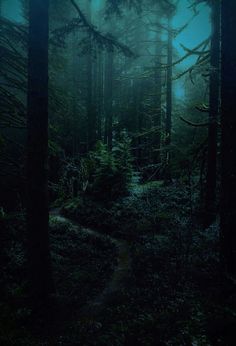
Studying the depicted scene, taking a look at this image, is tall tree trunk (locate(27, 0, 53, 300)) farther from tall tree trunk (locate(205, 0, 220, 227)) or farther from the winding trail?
tall tree trunk (locate(205, 0, 220, 227))

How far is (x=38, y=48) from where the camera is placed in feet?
23.7

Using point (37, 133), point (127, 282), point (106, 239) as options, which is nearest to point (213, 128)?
point (106, 239)

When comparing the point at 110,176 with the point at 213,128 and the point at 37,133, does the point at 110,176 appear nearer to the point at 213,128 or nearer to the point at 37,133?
the point at 213,128

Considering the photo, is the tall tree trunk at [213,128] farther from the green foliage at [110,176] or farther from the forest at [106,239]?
the green foliage at [110,176]

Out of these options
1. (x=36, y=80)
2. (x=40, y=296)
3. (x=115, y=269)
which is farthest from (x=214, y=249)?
(x=36, y=80)

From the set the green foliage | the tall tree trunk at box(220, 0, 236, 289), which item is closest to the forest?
the tall tree trunk at box(220, 0, 236, 289)

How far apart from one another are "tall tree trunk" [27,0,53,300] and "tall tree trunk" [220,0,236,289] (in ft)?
12.9

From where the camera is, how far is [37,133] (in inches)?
285

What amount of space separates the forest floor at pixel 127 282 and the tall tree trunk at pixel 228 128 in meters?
1.49

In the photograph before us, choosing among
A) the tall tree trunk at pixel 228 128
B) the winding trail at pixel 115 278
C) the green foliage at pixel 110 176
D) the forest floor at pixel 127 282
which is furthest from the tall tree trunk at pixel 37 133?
the green foliage at pixel 110 176

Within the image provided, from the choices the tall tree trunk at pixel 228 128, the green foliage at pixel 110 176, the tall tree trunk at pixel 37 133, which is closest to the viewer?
the tall tree trunk at pixel 228 128

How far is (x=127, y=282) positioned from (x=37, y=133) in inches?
218

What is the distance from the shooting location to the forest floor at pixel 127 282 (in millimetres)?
4734

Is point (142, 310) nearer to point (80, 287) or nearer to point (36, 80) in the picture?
point (80, 287)
